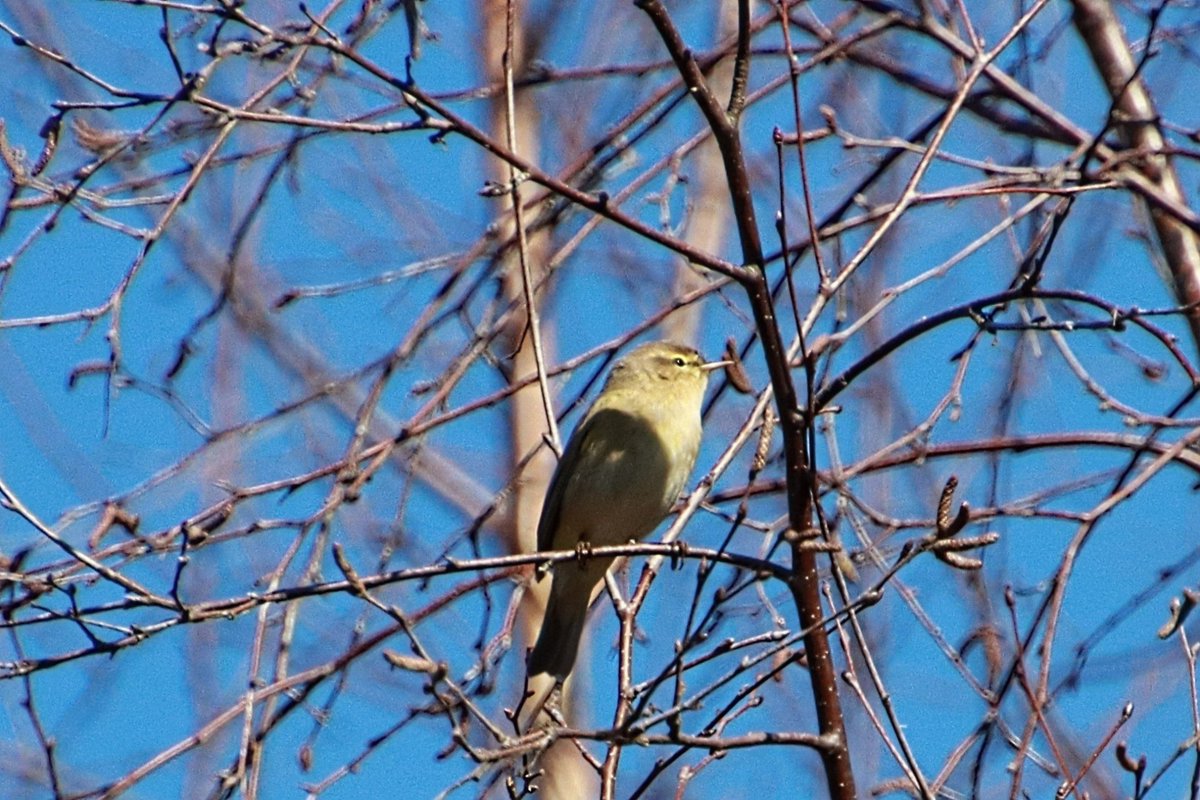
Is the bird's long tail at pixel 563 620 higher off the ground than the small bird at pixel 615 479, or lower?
lower

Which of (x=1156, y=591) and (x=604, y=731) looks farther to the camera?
(x=1156, y=591)

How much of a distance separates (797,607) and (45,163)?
6.57ft

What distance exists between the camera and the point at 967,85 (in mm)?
4043

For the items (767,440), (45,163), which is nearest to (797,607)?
(767,440)

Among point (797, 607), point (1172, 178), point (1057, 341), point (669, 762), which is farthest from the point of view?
point (1172, 178)

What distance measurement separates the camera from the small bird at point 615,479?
5.73 metres

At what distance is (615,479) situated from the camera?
5742 millimetres

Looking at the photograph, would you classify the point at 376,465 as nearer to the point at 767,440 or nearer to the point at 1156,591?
the point at 767,440

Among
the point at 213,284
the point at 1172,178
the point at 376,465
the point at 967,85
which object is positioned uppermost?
the point at 213,284

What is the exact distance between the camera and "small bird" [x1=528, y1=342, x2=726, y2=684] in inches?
225

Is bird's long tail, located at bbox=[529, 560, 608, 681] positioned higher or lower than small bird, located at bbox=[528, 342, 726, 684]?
lower

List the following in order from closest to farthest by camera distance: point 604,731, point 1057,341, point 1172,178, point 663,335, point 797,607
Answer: point 604,731 < point 797,607 < point 1057,341 < point 1172,178 < point 663,335

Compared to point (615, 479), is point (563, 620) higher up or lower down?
lower down

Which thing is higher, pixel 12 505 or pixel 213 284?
pixel 213 284
